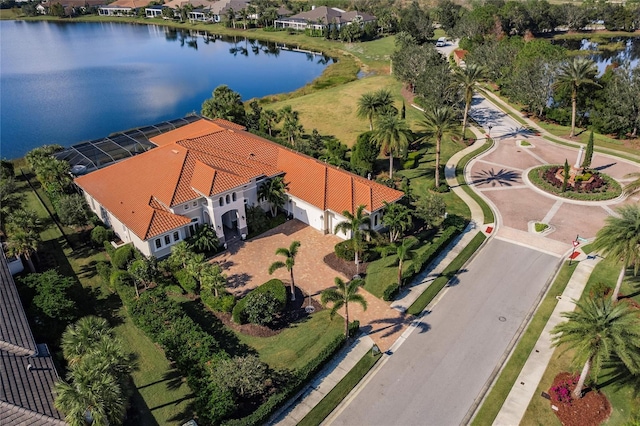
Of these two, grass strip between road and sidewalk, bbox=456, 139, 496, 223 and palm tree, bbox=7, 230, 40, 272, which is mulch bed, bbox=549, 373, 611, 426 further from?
palm tree, bbox=7, 230, 40, 272

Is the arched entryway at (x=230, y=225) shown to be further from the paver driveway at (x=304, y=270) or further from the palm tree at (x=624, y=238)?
the palm tree at (x=624, y=238)

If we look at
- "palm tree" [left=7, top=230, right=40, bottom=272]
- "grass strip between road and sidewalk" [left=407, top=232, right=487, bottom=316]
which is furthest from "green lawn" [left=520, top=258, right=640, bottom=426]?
"palm tree" [left=7, top=230, right=40, bottom=272]

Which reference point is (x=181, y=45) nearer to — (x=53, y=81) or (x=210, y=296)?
(x=53, y=81)

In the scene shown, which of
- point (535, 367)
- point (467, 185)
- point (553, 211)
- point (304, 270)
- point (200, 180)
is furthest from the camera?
point (467, 185)

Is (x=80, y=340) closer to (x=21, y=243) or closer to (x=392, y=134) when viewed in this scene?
(x=21, y=243)

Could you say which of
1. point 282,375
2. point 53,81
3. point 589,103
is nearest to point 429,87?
point 589,103

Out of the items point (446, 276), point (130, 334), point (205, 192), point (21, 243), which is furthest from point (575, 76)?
point (21, 243)
